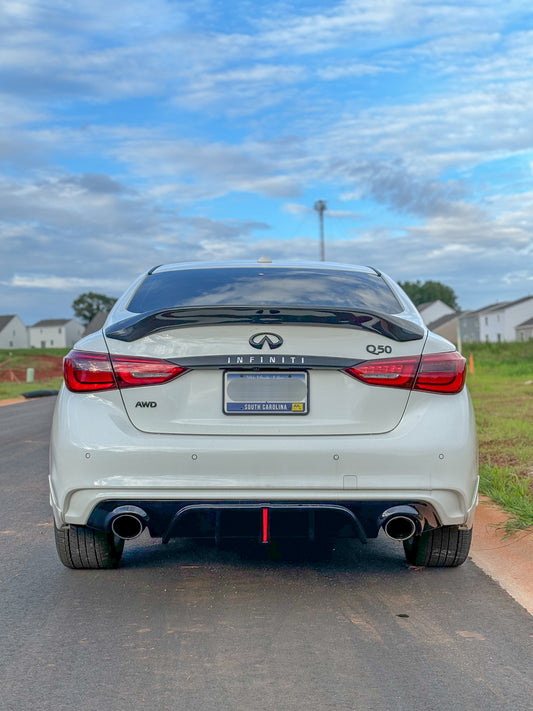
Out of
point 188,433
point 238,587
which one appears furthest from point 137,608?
point 188,433

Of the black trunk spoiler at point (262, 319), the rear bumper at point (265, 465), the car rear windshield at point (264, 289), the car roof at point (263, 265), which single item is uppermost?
the car roof at point (263, 265)

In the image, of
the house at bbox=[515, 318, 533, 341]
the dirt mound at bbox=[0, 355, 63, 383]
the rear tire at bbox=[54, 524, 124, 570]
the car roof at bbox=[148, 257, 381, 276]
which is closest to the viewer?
the rear tire at bbox=[54, 524, 124, 570]

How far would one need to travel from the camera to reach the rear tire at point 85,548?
4.75 metres

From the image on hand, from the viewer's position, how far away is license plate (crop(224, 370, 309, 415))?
4180 millimetres

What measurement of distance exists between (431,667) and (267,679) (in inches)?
25.6

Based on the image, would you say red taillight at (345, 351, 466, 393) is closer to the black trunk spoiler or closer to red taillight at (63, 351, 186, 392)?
the black trunk spoiler

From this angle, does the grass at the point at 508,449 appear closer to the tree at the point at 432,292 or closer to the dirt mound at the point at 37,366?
the dirt mound at the point at 37,366

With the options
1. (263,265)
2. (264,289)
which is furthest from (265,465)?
(263,265)

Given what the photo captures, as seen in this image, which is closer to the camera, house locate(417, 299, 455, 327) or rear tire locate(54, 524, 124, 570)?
rear tire locate(54, 524, 124, 570)

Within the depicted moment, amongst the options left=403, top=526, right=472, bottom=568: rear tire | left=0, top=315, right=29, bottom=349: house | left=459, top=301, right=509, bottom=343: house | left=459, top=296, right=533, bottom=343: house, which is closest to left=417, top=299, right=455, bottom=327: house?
left=459, top=301, right=509, bottom=343: house

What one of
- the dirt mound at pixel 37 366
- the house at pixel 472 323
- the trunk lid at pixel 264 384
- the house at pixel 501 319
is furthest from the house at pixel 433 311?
the trunk lid at pixel 264 384

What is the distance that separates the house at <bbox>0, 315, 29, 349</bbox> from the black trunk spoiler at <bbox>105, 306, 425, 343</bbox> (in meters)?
141

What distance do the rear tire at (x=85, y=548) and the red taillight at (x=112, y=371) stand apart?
2.78 feet

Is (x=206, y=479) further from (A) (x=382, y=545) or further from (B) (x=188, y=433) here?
(A) (x=382, y=545)
